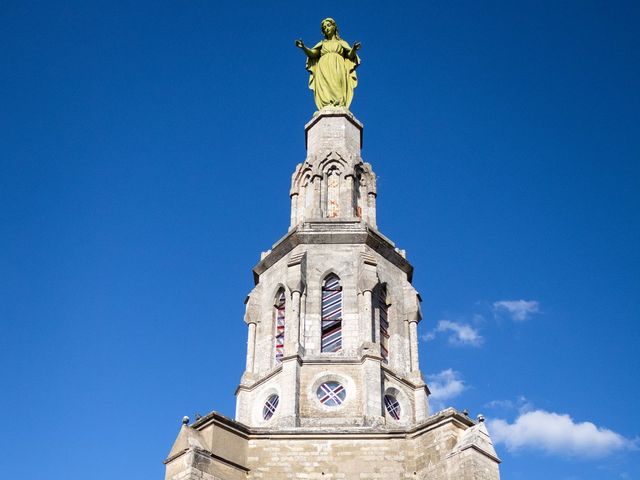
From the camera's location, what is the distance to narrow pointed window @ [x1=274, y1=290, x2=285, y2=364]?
2997cm

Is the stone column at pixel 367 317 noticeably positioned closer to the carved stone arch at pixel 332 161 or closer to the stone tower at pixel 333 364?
the stone tower at pixel 333 364

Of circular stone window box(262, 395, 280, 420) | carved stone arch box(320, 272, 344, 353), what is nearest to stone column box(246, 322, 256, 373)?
circular stone window box(262, 395, 280, 420)

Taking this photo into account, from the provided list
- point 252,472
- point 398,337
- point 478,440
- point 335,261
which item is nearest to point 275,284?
point 335,261

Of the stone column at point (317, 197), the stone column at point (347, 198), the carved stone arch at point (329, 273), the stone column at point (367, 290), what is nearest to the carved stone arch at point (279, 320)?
the carved stone arch at point (329, 273)

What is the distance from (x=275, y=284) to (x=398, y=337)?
4223mm

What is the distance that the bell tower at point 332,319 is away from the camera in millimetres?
27875

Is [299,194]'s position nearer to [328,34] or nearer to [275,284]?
[275,284]

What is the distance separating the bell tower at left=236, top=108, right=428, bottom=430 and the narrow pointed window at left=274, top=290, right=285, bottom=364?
3 centimetres

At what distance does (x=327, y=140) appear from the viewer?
113ft

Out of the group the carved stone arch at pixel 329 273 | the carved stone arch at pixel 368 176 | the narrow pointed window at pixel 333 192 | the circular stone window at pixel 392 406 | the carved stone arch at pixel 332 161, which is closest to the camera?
the circular stone window at pixel 392 406

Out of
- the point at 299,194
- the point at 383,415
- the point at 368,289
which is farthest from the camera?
the point at 299,194

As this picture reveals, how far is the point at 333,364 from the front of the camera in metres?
28.4

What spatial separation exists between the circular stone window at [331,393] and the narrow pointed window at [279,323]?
218 cm

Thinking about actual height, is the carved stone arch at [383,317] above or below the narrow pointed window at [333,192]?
below
